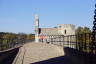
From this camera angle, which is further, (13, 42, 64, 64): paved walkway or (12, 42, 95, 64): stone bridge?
(13, 42, 64, 64): paved walkway

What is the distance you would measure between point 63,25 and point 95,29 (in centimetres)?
12344

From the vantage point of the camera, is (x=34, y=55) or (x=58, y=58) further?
(x=34, y=55)

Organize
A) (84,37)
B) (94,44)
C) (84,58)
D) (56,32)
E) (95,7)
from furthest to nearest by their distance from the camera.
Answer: (56,32)
(84,37)
(84,58)
(94,44)
(95,7)

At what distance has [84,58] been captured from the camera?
12688 mm

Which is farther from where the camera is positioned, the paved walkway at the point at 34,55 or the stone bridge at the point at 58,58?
the paved walkway at the point at 34,55

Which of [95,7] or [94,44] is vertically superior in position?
[95,7]

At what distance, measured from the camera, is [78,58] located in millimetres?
14312

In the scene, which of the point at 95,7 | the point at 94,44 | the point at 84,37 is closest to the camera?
the point at 95,7

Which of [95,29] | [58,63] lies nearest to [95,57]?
[95,29]

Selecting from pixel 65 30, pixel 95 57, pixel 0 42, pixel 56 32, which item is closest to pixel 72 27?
pixel 65 30

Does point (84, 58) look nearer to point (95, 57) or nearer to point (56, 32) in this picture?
point (95, 57)

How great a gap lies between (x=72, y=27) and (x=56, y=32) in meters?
15.7

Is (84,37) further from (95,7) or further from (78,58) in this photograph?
(95,7)

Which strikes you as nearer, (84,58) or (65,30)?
(84,58)
